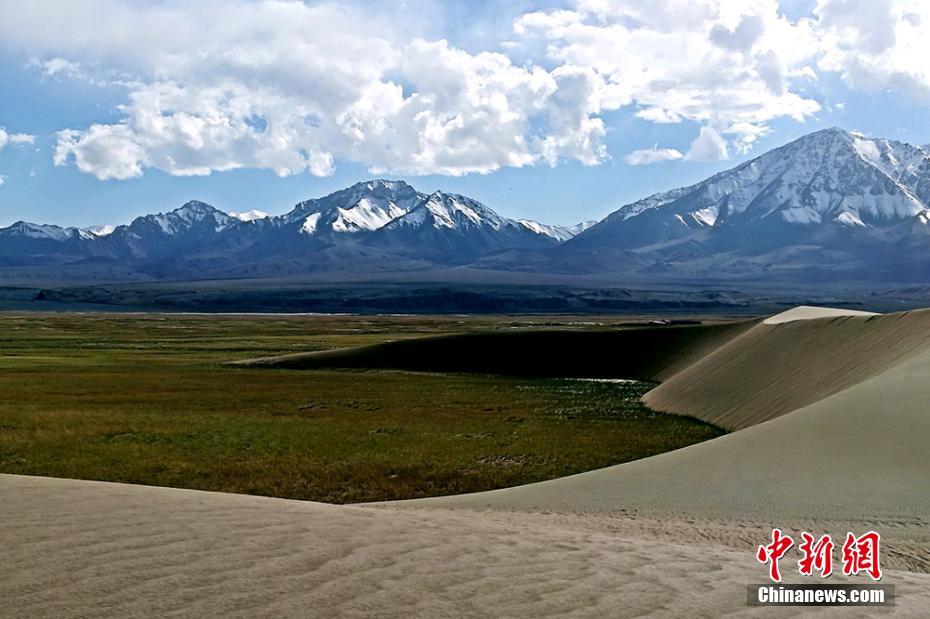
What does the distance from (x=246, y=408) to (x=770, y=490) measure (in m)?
30.0

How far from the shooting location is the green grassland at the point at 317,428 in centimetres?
2394

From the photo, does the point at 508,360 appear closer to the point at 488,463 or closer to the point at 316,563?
the point at 488,463

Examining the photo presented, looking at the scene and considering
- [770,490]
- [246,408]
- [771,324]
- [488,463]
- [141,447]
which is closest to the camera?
[770,490]

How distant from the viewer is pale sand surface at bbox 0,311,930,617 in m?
8.16

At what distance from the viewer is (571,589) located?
8742mm

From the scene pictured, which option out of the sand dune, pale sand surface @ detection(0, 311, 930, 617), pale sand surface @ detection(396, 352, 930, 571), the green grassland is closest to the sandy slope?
the green grassland

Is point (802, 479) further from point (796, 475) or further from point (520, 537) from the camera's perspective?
point (520, 537)

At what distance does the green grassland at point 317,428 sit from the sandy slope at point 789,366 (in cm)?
227

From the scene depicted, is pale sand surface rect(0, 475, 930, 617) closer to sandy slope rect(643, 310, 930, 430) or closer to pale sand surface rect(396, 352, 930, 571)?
pale sand surface rect(396, 352, 930, 571)

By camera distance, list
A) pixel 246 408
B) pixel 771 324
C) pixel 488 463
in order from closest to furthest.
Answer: pixel 488 463 → pixel 246 408 → pixel 771 324

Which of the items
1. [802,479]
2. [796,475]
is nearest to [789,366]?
[796,475]

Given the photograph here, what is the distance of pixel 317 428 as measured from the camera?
33344mm

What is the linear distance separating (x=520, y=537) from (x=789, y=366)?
99.2 ft

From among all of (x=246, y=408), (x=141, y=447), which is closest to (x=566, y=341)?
(x=246, y=408)
